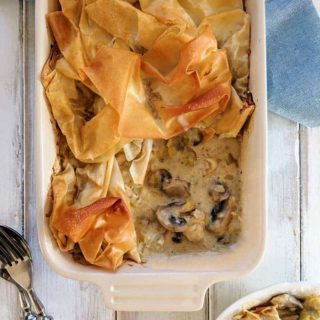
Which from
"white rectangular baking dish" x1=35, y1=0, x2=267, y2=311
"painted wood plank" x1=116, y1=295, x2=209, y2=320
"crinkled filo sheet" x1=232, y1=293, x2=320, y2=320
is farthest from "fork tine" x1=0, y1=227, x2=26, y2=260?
"crinkled filo sheet" x1=232, y1=293, x2=320, y2=320

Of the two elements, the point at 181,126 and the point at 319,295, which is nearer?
the point at 181,126


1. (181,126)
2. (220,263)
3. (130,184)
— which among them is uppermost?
(181,126)

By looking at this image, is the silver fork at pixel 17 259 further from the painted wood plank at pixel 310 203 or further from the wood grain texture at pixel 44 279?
the painted wood plank at pixel 310 203

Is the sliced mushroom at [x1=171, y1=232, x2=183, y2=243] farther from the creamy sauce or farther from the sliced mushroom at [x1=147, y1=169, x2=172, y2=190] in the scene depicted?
the sliced mushroom at [x1=147, y1=169, x2=172, y2=190]

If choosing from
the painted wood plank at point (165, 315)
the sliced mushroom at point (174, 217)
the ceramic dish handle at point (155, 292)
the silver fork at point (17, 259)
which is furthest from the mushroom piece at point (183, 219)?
the silver fork at point (17, 259)

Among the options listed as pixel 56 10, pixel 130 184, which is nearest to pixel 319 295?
pixel 130 184

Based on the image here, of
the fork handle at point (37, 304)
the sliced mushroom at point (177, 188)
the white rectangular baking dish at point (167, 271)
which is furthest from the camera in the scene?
the fork handle at point (37, 304)

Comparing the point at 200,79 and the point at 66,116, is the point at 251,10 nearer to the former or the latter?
the point at 200,79
